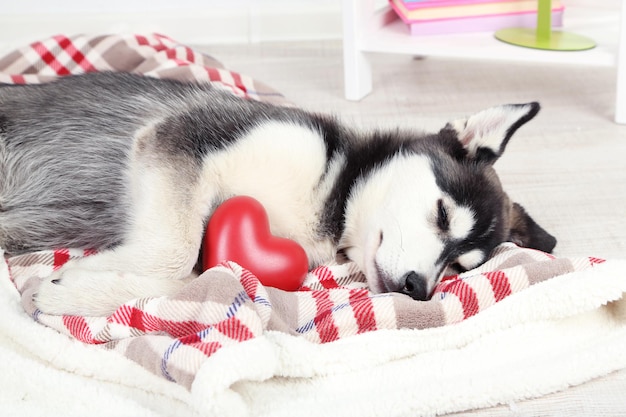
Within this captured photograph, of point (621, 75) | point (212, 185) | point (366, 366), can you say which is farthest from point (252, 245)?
point (621, 75)

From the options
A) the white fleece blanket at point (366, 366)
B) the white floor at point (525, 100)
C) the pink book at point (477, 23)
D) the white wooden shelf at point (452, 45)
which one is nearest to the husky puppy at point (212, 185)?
the white fleece blanket at point (366, 366)

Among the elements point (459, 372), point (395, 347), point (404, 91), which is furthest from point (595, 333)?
point (404, 91)

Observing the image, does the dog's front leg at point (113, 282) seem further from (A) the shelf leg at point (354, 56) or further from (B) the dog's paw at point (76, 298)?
(A) the shelf leg at point (354, 56)

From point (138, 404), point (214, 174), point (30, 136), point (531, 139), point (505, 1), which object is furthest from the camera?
point (505, 1)

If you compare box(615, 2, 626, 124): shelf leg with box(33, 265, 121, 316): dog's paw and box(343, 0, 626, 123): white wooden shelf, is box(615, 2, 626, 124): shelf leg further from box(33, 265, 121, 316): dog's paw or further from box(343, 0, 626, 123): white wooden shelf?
box(33, 265, 121, 316): dog's paw

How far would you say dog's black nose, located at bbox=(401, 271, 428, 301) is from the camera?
80.8 inches

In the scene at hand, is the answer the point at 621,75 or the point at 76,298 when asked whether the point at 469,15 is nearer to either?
the point at 621,75

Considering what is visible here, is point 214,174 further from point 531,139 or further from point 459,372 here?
point 531,139

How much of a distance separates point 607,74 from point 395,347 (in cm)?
302

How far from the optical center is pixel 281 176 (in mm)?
2225

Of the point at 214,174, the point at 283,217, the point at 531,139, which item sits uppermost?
the point at 214,174

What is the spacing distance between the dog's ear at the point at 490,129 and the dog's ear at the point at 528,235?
0.70 feet

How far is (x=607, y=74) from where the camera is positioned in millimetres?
4305

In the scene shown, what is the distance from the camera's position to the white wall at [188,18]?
487 cm
